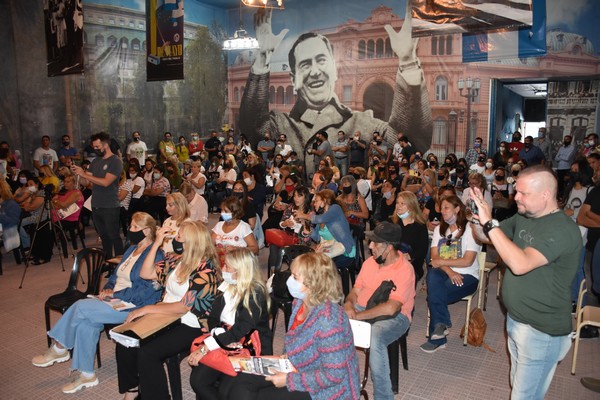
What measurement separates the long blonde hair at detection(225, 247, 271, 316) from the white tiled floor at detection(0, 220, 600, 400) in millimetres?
1135

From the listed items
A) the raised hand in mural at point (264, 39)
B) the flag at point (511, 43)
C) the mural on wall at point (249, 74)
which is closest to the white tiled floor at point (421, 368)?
the mural on wall at point (249, 74)

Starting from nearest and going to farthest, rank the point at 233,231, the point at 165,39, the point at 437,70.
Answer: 1. the point at 233,231
2. the point at 165,39
3. the point at 437,70

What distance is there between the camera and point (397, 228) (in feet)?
12.5

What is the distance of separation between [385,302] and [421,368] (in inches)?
36.9

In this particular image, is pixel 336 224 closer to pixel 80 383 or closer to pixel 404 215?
pixel 404 215

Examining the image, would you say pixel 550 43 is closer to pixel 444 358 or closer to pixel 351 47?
pixel 351 47

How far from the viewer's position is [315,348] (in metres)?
2.76

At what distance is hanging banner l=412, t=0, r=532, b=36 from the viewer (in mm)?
10555

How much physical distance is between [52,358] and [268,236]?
243 cm

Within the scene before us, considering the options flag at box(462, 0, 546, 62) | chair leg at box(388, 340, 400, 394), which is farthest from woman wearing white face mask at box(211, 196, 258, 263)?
flag at box(462, 0, 546, 62)

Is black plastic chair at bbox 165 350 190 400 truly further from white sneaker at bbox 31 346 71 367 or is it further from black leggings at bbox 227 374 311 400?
white sneaker at bbox 31 346 71 367

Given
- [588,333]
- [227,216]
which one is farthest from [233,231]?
[588,333]

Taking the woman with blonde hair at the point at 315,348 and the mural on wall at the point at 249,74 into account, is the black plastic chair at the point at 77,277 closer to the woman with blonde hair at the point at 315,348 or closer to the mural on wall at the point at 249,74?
the woman with blonde hair at the point at 315,348

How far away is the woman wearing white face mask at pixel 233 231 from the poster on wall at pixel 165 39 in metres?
6.51
